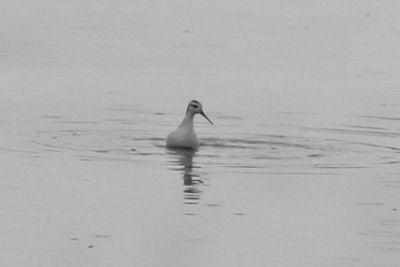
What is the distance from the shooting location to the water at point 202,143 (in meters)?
15.4

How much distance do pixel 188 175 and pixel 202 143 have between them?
324 cm

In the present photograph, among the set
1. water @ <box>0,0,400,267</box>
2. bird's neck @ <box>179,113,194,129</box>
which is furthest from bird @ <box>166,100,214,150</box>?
water @ <box>0,0,400,267</box>

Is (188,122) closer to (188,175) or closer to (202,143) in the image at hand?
(202,143)

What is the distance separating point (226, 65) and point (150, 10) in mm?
13586

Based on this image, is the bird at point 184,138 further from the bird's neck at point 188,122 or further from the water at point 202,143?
the water at point 202,143

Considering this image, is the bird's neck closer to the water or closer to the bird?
the bird

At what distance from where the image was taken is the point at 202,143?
2272 centimetres

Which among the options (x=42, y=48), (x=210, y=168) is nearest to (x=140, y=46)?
(x=42, y=48)

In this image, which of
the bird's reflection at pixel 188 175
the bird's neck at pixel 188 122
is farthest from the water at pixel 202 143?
the bird's neck at pixel 188 122

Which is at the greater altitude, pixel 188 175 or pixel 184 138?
pixel 184 138

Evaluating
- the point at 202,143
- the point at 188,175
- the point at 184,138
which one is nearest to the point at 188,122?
the point at 202,143

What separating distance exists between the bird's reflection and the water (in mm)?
37

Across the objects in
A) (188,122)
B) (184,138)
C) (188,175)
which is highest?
(188,122)

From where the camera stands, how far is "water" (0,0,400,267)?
1539 cm
